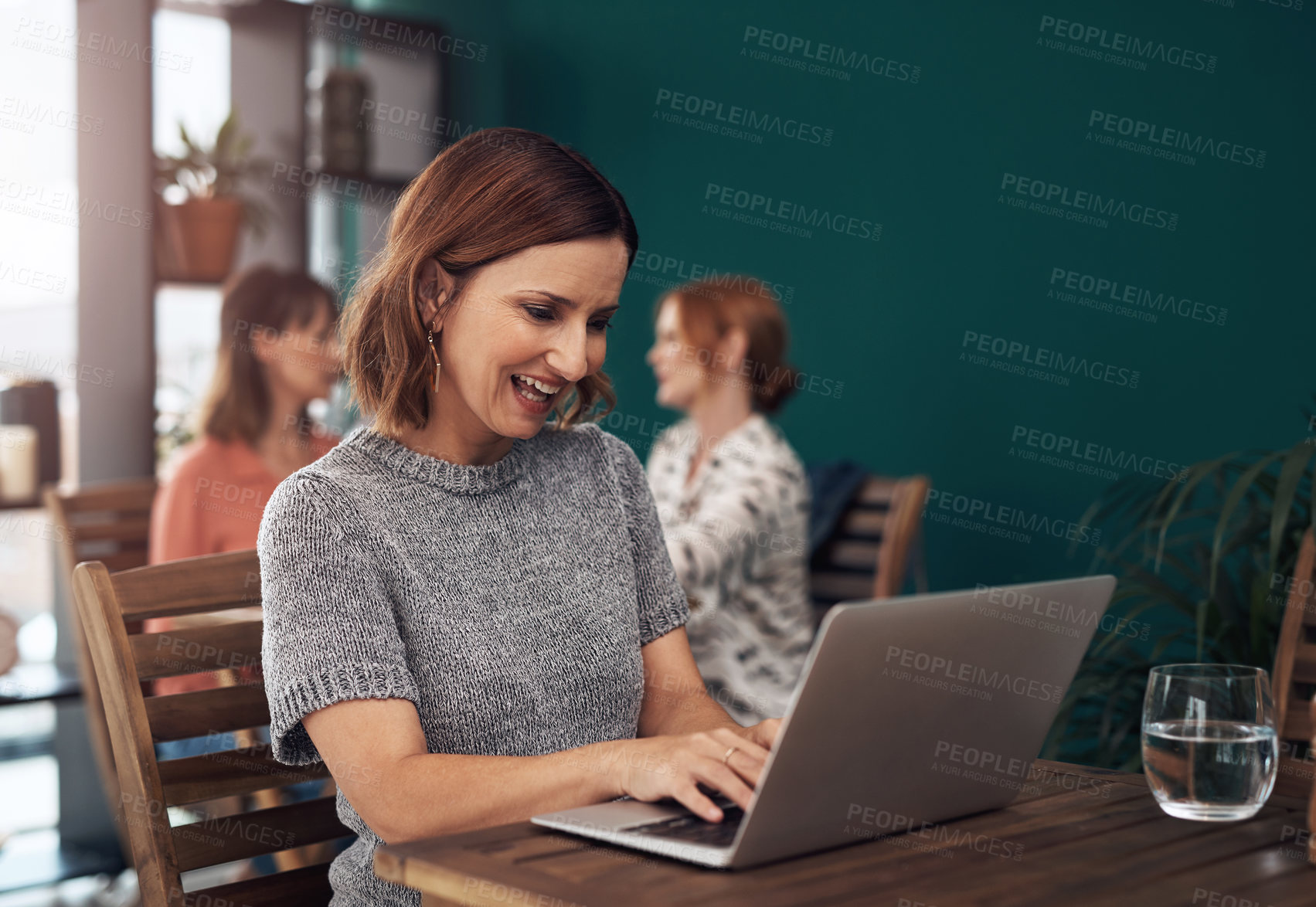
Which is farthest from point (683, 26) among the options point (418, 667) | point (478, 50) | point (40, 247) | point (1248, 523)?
point (418, 667)

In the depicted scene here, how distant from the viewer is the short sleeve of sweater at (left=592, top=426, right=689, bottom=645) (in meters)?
1.51

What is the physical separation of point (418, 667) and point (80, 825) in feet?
8.65

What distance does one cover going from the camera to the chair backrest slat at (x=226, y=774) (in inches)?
52.1

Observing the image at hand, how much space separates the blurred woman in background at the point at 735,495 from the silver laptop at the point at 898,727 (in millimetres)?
1364

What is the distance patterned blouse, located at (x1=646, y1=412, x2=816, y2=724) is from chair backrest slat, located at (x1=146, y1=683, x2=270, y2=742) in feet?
4.05

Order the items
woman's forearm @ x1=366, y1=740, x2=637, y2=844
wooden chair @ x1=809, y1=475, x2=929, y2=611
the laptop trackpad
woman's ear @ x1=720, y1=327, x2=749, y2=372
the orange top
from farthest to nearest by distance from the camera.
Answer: wooden chair @ x1=809, y1=475, x2=929, y2=611, woman's ear @ x1=720, y1=327, x2=749, y2=372, the orange top, woman's forearm @ x1=366, y1=740, x2=637, y2=844, the laptop trackpad

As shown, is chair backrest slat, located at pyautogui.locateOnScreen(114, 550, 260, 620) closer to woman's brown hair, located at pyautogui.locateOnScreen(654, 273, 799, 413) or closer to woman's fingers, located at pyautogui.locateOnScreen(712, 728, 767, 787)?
woman's fingers, located at pyautogui.locateOnScreen(712, 728, 767, 787)

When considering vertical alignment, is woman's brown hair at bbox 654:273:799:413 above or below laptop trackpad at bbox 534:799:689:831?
above

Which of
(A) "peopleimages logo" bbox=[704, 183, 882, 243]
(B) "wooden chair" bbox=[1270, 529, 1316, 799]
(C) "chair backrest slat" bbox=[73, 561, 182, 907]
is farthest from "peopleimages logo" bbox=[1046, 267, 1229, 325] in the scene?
(C) "chair backrest slat" bbox=[73, 561, 182, 907]

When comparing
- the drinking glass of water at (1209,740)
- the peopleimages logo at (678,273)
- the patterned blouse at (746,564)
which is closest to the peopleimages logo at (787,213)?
the peopleimages logo at (678,273)

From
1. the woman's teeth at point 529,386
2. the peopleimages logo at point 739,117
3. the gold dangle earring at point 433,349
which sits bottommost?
the woman's teeth at point 529,386

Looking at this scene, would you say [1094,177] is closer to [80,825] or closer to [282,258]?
[282,258]

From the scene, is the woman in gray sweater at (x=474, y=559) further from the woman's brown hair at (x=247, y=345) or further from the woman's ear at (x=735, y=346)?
the woman's brown hair at (x=247, y=345)

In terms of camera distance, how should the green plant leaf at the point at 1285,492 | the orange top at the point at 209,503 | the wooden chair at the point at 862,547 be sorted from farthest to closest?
the wooden chair at the point at 862,547 < the orange top at the point at 209,503 < the green plant leaf at the point at 1285,492
